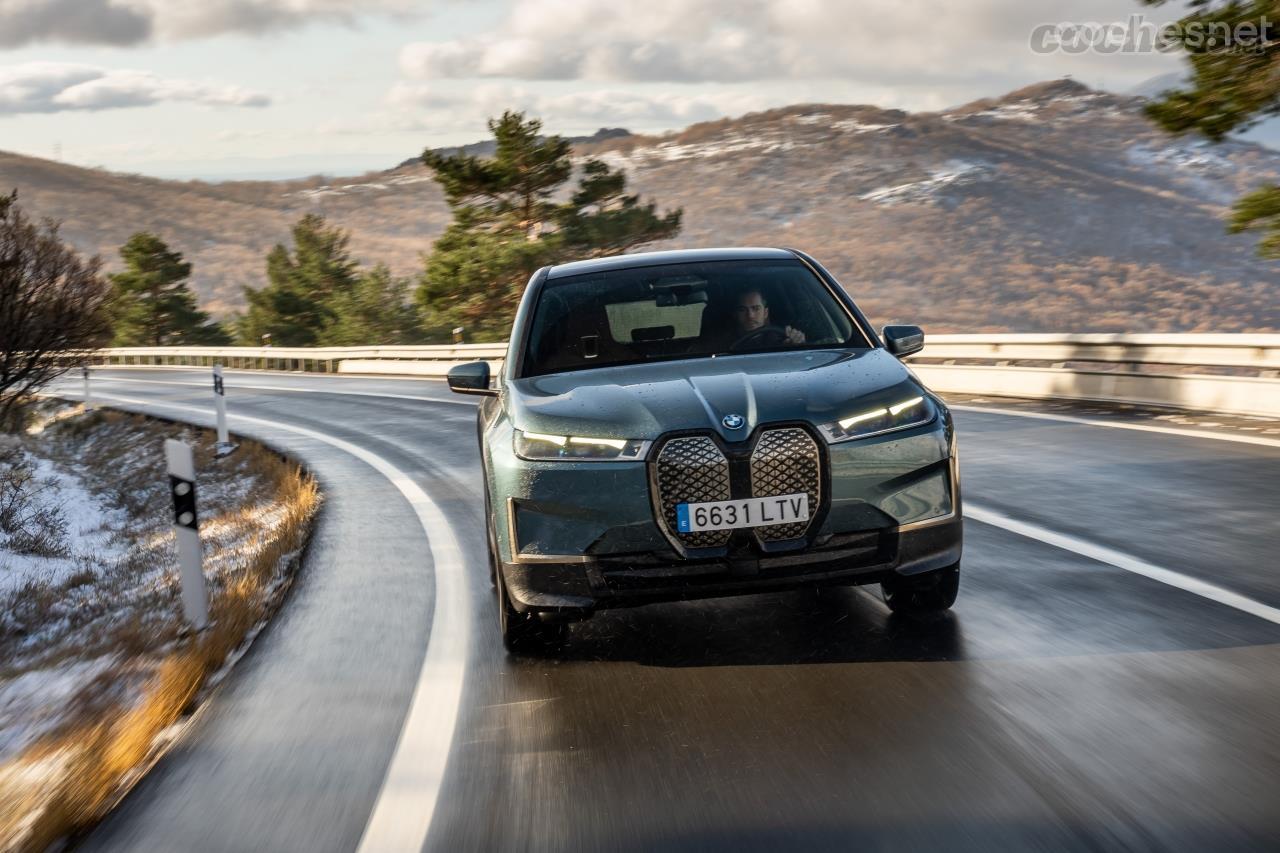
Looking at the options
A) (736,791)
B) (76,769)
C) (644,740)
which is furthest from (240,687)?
(736,791)

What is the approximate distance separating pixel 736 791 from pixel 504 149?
4949 centimetres

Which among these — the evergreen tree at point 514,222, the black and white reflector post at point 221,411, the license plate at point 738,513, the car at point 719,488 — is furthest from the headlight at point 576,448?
the evergreen tree at point 514,222

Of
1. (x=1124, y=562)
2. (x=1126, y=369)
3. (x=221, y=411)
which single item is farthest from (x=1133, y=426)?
(x=221, y=411)

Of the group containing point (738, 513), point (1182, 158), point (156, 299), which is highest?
point (1182, 158)

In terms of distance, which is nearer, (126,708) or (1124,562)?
(126,708)

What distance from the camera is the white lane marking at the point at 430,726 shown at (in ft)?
12.0

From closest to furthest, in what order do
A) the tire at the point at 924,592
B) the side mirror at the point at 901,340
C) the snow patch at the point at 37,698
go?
the snow patch at the point at 37,698 → the tire at the point at 924,592 → the side mirror at the point at 901,340

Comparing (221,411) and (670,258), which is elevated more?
(670,258)

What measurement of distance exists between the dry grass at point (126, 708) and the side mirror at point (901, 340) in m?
3.31

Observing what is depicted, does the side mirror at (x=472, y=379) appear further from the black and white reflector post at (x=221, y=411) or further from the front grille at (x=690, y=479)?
the black and white reflector post at (x=221, y=411)

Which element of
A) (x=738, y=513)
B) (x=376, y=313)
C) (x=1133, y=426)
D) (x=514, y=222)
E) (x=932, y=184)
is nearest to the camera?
(x=738, y=513)

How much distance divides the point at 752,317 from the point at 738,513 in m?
1.71

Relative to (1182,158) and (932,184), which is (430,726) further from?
(1182,158)

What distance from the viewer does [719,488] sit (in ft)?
16.1
